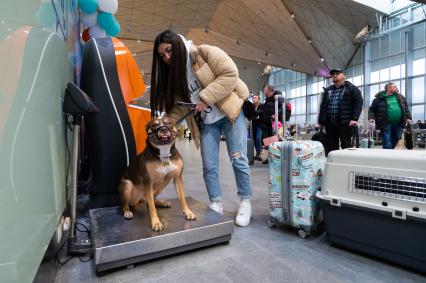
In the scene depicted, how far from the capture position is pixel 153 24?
50.7 feet

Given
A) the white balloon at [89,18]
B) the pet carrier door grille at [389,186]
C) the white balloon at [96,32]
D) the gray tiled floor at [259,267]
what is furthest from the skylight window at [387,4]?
the gray tiled floor at [259,267]

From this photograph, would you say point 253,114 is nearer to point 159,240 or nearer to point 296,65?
point 159,240

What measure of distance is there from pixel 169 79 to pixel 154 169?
0.61m

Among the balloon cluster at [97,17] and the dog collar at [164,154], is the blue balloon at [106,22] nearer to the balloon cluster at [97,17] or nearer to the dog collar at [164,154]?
the balloon cluster at [97,17]

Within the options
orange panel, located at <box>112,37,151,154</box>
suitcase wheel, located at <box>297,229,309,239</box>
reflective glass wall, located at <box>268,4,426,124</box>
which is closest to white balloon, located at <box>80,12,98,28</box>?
orange panel, located at <box>112,37,151,154</box>

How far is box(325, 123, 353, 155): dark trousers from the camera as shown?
3.31m

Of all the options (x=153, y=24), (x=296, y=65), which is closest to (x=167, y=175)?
(x=153, y=24)

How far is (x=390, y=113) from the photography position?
456cm

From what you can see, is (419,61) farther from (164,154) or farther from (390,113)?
(164,154)

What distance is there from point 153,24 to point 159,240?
16.0 m

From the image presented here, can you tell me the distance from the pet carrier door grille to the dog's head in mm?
984

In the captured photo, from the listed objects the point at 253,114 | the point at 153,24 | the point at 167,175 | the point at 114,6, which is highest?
the point at 153,24

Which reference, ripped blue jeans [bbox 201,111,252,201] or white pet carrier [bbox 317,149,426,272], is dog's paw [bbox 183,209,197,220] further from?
white pet carrier [bbox 317,149,426,272]

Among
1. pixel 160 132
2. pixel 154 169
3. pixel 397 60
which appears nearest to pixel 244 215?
pixel 154 169
